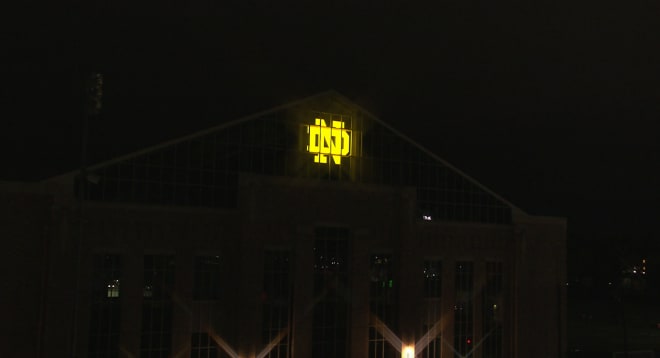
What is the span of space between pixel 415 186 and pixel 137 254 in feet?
59.5

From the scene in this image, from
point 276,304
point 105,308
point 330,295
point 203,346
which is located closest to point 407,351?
point 330,295

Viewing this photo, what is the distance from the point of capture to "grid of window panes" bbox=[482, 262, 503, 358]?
46.4 metres

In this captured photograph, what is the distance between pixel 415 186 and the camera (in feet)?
147

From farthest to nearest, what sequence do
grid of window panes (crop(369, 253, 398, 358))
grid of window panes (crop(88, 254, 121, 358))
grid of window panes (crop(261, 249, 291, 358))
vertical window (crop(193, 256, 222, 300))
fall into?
grid of window panes (crop(369, 253, 398, 358)), grid of window panes (crop(261, 249, 291, 358)), vertical window (crop(193, 256, 222, 300)), grid of window panes (crop(88, 254, 121, 358))

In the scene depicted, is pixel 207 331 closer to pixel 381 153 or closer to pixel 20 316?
pixel 20 316

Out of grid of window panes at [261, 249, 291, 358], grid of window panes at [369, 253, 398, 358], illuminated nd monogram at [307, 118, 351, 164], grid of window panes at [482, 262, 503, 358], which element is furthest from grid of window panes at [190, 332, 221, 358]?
grid of window panes at [482, 262, 503, 358]

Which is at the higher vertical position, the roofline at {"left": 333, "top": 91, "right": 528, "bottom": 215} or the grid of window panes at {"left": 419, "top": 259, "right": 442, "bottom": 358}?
the roofline at {"left": 333, "top": 91, "right": 528, "bottom": 215}

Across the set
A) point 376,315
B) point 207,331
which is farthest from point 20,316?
point 376,315

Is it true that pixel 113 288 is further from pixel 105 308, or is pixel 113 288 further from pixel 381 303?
pixel 381 303

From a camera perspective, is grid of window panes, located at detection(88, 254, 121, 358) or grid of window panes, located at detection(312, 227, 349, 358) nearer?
grid of window panes, located at detection(88, 254, 121, 358)

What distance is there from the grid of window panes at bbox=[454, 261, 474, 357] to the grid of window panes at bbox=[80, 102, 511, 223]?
3.68m

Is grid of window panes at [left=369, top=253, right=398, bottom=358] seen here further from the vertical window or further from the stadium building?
the vertical window

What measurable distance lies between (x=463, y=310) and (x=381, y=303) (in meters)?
6.54

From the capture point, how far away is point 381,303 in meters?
42.4
